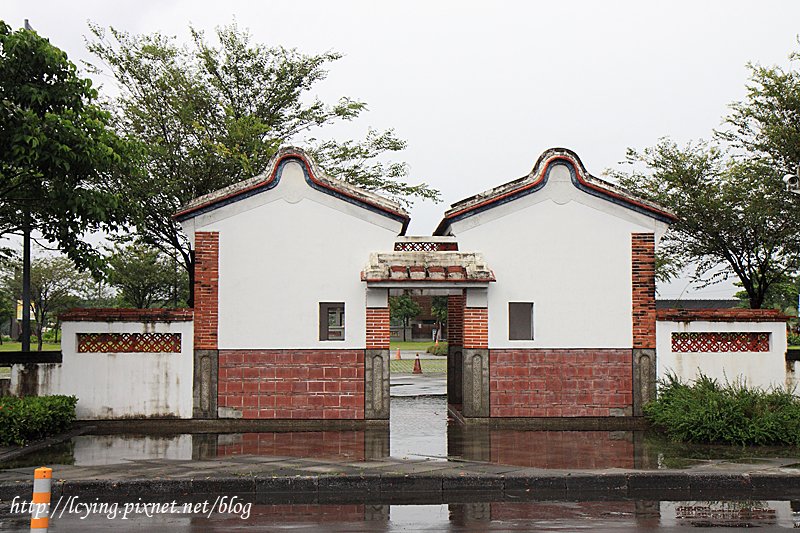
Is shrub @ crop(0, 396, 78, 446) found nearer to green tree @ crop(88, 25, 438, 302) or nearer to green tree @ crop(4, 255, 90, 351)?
green tree @ crop(88, 25, 438, 302)

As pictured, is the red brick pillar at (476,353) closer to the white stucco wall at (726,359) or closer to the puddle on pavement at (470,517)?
the white stucco wall at (726,359)

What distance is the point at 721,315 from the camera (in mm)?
16219

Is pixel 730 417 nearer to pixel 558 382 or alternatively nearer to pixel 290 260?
pixel 558 382

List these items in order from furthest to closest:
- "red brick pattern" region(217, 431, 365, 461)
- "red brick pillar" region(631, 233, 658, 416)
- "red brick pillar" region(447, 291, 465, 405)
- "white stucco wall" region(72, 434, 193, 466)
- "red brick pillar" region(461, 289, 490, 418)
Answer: "red brick pillar" region(447, 291, 465, 405)
"red brick pillar" region(631, 233, 658, 416)
"red brick pillar" region(461, 289, 490, 418)
"red brick pattern" region(217, 431, 365, 461)
"white stucco wall" region(72, 434, 193, 466)

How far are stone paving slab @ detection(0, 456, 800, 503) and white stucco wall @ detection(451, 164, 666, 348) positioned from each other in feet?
17.3

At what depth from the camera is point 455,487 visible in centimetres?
1075

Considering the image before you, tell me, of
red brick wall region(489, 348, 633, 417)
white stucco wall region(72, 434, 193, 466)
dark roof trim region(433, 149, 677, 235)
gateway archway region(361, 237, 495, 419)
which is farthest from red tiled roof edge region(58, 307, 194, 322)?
red brick wall region(489, 348, 633, 417)

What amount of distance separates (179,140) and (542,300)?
13546 mm

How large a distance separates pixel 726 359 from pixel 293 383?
27.5 ft

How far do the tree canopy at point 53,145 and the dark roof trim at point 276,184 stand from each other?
1.50 metres

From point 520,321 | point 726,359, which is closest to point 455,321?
point 520,321

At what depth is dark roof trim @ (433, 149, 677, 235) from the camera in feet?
53.5

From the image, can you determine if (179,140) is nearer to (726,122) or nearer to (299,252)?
(299,252)

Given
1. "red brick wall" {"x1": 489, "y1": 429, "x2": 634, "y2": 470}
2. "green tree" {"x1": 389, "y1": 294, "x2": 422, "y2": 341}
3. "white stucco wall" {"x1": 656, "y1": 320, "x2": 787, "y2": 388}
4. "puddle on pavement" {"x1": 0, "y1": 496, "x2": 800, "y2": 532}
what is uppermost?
"green tree" {"x1": 389, "y1": 294, "x2": 422, "y2": 341}
